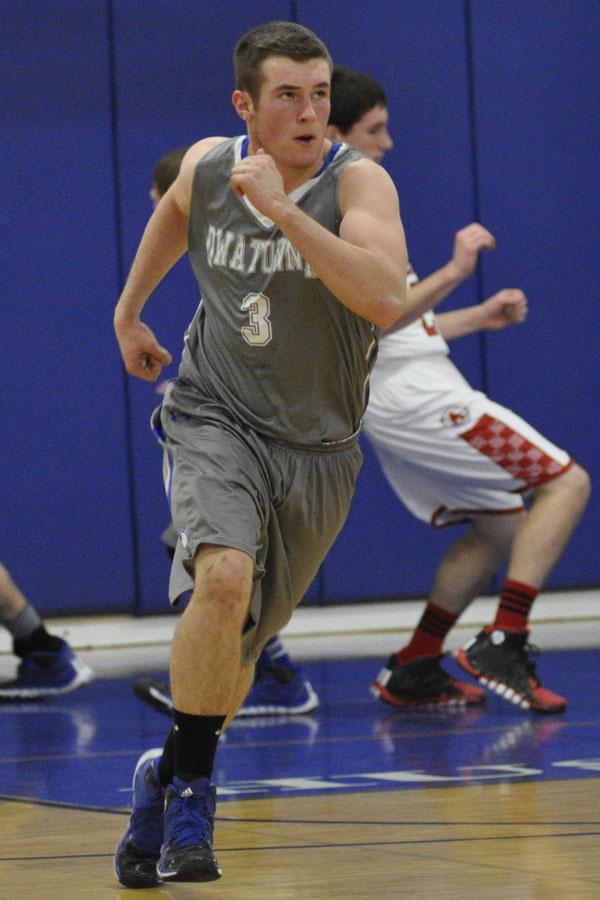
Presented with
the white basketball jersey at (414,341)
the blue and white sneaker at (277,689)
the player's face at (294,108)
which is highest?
the player's face at (294,108)

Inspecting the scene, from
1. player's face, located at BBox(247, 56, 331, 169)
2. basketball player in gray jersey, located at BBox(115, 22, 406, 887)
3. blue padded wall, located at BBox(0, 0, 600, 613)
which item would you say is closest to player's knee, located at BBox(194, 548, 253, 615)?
basketball player in gray jersey, located at BBox(115, 22, 406, 887)

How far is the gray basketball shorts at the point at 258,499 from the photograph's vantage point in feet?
10.2

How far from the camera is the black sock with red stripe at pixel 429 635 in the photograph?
5715 mm

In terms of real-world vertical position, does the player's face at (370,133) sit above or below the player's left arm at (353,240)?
below

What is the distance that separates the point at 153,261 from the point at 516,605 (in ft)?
7.71

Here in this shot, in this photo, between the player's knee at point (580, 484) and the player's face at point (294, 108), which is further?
the player's knee at point (580, 484)

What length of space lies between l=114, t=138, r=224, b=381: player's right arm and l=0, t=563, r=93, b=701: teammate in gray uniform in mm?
2575

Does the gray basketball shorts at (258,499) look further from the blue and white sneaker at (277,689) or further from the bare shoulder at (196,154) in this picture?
the blue and white sneaker at (277,689)

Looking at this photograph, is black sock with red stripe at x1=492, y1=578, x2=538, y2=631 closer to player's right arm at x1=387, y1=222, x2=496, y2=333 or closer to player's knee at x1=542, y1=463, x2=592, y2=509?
player's knee at x1=542, y1=463, x2=592, y2=509

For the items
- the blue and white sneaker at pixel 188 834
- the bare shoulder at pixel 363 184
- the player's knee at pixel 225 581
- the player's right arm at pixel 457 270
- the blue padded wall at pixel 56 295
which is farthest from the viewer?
the blue padded wall at pixel 56 295

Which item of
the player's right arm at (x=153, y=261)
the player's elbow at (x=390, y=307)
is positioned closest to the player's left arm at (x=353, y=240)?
the player's elbow at (x=390, y=307)

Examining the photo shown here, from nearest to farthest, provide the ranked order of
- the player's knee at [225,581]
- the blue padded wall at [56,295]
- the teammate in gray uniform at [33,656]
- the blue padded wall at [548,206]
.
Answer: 1. the player's knee at [225,581]
2. the teammate in gray uniform at [33,656]
3. the blue padded wall at [56,295]
4. the blue padded wall at [548,206]

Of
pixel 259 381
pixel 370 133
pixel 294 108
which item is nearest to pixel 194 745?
pixel 259 381

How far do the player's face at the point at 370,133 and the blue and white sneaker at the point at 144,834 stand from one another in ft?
9.08
